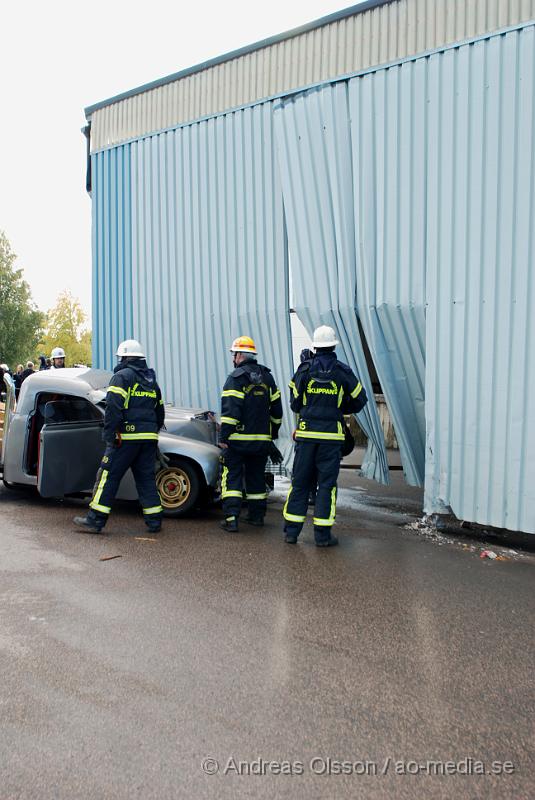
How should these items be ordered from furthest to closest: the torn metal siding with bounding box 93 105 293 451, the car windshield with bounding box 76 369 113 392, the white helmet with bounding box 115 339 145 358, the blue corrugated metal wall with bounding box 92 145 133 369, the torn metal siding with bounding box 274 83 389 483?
the blue corrugated metal wall with bounding box 92 145 133 369 → the torn metal siding with bounding box 93 105 293 451 → the car windshield with bounding box 76 369 113 392 → the torn metal siding with bounding box 274 83 389 483 → the white helmet with bounding box 115 339 145 358

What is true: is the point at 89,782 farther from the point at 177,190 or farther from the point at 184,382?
the point at 177,190

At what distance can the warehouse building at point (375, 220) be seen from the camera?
6555mm

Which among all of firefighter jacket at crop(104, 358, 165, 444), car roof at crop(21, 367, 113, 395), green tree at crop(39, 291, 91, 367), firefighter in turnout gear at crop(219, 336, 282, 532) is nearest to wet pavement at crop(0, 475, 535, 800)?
firefighter in turnout gear at crop(219, 336, 282, 532)

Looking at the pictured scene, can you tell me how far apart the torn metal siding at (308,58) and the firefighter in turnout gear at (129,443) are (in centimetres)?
366

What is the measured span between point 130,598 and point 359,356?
12.6 ft

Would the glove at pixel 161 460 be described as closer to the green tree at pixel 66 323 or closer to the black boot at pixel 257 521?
the black boot at pixel 257 521

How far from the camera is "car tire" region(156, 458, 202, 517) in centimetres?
756

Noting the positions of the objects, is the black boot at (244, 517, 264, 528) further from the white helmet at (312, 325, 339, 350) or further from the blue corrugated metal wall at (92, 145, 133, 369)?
the blue corrugated metal wall at (92, 145, 133, 369)

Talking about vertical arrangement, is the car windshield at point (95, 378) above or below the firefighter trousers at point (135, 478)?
above

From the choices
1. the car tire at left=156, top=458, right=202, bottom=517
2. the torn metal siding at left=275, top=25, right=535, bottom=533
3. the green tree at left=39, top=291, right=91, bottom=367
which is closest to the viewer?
the torn metal siding at left=275, top=25, right=535, bottom=533

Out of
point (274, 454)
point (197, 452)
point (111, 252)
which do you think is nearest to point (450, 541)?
point (274, 454)

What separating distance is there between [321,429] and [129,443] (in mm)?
1811

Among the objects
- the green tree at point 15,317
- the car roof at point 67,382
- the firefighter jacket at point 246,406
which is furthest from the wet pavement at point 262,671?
the green tree at point 15,317

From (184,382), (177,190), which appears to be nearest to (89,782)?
Answer: (184,382)
